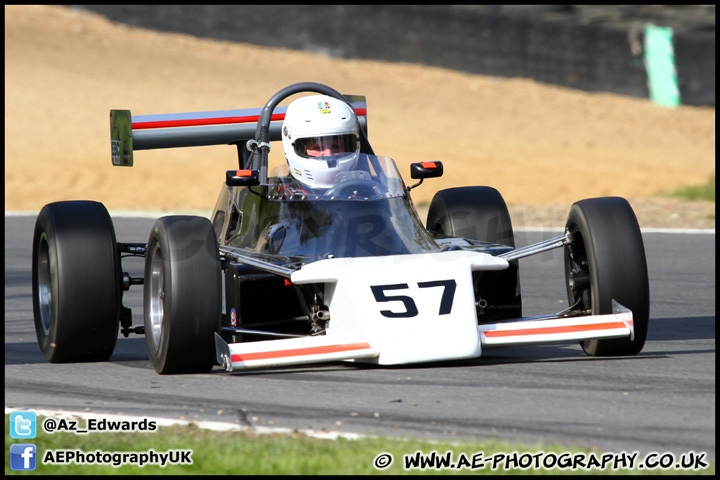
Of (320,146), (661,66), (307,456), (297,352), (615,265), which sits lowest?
(307,456)

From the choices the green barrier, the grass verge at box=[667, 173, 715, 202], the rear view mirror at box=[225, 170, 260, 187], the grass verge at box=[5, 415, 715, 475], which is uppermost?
the green barrier

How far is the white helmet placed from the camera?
716 cm

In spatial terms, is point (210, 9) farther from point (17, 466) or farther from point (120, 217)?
point (17, 466)

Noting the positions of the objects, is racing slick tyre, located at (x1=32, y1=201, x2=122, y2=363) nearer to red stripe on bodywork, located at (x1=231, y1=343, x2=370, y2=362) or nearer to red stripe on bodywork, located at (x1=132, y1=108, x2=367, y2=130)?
red stripe on bodywork, located at (x1=231, y1=343, x2=370, y2=362)

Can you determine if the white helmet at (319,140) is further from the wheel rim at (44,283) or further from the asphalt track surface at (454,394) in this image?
the wheel rim at (44,283)

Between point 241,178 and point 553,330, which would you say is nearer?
point 553,330

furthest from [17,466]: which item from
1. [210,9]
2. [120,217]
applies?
[210,9]

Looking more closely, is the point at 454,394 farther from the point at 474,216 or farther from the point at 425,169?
the point at 474,216

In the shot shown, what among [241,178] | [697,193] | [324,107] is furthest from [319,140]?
[697,193]

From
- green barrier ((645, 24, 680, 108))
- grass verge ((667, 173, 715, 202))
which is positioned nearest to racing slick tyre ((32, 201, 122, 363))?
grass verge ((667, 173, 715, 202))

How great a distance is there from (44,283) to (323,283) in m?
2.09

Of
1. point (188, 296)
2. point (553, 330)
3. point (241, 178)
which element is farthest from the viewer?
point (241, 178)

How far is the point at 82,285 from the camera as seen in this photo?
6.45 metres

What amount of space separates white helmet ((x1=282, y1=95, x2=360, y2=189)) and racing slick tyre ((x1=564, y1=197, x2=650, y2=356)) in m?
1.57
